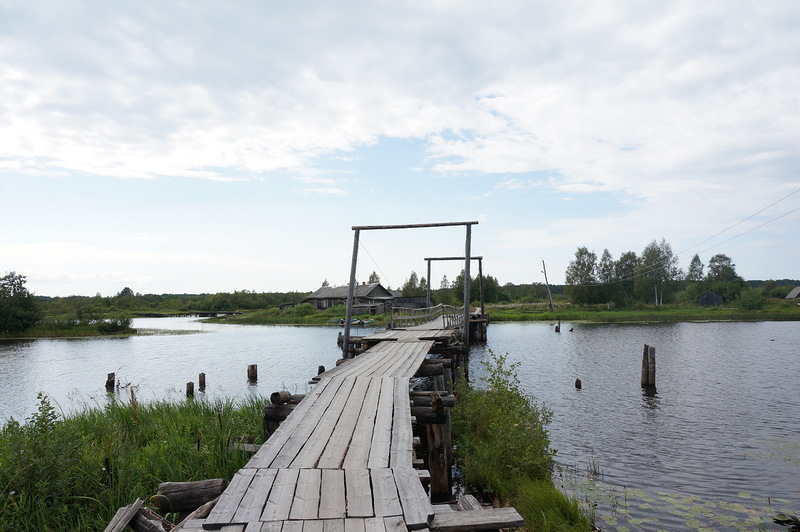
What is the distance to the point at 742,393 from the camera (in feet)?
62.2

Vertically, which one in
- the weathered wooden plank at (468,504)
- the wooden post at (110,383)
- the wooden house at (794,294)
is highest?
the wooden house at (794,294)

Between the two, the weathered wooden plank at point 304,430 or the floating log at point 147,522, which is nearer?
the floating log at point 147,522

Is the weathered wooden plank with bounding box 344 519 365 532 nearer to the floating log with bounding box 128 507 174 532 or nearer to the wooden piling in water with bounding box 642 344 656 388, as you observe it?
the floating log with bounding box 128 507 174 532

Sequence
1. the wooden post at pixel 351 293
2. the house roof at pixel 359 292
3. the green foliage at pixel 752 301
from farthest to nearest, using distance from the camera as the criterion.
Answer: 1. the house roof at pixel 359 292
2. the green foliage at pixel 752 301
3. the wooden post at pixel 351 293

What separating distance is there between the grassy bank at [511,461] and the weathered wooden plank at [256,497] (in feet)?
14.3

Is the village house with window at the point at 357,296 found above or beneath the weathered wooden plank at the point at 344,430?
above

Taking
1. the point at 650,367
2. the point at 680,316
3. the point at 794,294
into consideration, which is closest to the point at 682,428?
the point at 650,367

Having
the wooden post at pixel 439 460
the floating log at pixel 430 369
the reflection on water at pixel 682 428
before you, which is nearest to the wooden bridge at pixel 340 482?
the wooden post at pixel 439 460

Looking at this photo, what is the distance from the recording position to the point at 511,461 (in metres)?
9.26

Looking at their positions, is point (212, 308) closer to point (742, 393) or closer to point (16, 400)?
point (16, 400)

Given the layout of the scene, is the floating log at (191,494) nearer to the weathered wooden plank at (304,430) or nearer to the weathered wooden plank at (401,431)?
the weathered wooden plank at (304,430)

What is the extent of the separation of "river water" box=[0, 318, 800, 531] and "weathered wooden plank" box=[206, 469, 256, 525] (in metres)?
6.16

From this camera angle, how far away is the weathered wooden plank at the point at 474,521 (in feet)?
11.9

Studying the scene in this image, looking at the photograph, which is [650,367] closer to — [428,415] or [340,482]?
[428,415]
